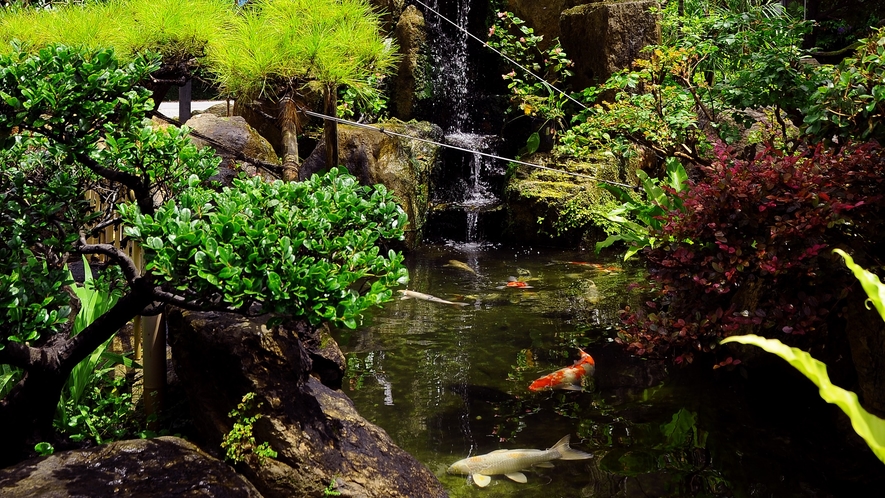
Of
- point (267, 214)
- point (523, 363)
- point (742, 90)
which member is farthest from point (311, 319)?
point (742, 90)

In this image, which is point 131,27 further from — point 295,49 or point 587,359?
point 587,359

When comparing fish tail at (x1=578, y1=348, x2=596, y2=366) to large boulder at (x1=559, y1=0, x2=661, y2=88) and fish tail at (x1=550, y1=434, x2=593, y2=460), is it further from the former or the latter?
large boulder at (x1=559, y1=0, x2=661, y2=88)

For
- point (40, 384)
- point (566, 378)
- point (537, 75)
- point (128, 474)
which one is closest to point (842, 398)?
point (128, 474)

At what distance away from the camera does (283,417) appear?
9.81 ft

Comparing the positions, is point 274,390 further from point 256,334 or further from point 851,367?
point 851,367

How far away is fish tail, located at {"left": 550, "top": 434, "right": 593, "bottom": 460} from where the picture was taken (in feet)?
11.8

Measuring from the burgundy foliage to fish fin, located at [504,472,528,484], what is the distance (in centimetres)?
129

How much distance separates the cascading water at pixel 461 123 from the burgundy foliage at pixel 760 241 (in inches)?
248

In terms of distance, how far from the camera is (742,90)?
476 centimetres

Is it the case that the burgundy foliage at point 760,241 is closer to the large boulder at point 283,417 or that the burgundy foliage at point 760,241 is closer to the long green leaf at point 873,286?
the large boulder at point 283,417

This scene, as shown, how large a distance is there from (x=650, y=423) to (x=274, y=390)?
7.47ft

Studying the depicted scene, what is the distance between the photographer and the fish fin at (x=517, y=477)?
11.1ft

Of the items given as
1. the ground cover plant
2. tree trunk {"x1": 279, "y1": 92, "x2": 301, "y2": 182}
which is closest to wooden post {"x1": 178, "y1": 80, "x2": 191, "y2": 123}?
tree trunk {"x1": 279, "y1": 92, "x2": 301, "y2": 182}

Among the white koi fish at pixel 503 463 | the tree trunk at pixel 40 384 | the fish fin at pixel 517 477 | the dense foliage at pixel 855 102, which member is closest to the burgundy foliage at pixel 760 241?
the dense foliage at pixel 855 102
